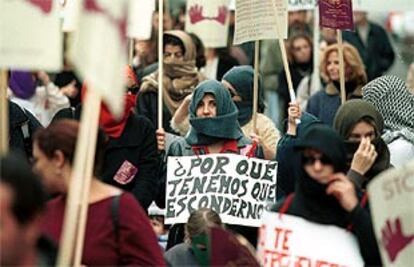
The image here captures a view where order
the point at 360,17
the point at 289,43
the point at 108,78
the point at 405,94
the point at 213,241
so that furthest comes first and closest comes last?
the point at 360,17
the point at 289,43
the point at 405,94
the point at 213,241
the point at 108,78

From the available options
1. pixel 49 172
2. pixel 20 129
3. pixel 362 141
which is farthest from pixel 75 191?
pixel 20 129

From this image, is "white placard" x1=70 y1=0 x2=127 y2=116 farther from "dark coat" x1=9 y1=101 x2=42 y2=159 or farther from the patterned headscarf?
the patterned headscarf

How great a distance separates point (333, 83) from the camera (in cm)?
1706

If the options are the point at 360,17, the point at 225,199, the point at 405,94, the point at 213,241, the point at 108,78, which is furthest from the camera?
the point at 360,17

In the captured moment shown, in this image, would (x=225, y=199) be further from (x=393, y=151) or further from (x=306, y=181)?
(x=306, y=181)

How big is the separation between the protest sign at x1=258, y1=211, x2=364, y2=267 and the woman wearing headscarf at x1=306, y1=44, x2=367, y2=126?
216 inches

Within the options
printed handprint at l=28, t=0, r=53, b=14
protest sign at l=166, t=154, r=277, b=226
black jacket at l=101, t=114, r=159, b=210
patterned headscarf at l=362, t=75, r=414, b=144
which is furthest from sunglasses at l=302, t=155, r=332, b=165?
patterned headscarf at l=362, t=75, r=414, b=144

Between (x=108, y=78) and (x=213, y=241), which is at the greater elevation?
(x=108, y=78)

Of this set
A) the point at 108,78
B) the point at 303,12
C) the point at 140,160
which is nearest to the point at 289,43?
the point at 303,12

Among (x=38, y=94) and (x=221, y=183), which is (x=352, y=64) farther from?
(x=221, y=183)

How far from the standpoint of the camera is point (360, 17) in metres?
22.6

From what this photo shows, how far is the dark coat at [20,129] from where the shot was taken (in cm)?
1307

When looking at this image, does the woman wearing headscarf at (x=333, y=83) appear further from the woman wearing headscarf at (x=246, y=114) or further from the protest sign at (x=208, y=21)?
the woman wearing headscarf at (x=246, y=114)

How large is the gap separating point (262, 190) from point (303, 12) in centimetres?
906
